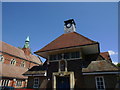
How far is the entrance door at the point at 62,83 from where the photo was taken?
12.4 m

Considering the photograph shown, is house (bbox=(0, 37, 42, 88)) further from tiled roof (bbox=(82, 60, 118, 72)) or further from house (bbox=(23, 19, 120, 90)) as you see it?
tiled roof (bbox=(82, 60, 118, 72))

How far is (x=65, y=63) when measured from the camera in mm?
12805

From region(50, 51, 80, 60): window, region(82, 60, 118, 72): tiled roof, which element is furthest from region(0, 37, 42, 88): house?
region(82, 60, 118, 72): tiled roof

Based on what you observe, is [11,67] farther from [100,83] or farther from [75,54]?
[100,83]

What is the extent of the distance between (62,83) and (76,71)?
2.66m

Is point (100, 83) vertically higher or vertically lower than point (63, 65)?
lower

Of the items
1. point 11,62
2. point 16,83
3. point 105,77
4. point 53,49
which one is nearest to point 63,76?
point 53,49

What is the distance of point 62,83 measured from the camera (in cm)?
1273

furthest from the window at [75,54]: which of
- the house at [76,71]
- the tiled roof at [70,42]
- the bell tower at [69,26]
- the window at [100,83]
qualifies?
the bell tower at [69,26]

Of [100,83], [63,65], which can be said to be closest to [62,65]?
[63,65]

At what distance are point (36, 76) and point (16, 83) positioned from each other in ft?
36.7

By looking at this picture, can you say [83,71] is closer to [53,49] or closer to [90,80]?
[90,80]

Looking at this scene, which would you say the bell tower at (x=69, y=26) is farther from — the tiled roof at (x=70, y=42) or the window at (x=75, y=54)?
the window at (x=75, y=54)

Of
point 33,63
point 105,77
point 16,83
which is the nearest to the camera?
point 105,77
